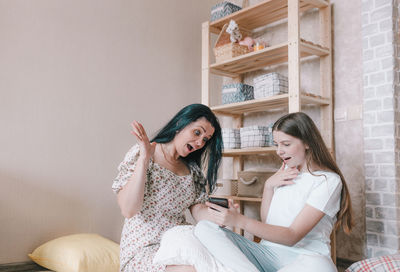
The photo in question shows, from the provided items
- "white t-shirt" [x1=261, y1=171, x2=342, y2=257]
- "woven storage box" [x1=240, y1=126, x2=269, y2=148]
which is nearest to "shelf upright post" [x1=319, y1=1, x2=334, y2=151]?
"woven storage box" [x1=240, y1=126, x2=269, y2=148]

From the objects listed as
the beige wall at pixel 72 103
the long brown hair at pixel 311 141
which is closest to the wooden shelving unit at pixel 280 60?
the beige wall at pixel 72 103

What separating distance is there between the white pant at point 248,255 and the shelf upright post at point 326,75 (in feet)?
4.17

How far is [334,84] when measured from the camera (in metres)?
2.70

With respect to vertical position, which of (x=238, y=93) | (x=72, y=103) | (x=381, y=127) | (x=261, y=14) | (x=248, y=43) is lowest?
(x=381, y=127)

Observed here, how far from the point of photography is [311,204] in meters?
1.55

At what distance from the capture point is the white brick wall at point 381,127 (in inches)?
89.4

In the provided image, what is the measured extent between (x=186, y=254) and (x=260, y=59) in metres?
1.98

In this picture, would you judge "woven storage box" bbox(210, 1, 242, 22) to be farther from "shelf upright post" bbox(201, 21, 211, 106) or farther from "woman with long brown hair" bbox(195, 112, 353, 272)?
"woman with long brown hair" bbox(195, 112, 353, 272)

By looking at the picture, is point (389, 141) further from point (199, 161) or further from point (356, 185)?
point (199, 161)

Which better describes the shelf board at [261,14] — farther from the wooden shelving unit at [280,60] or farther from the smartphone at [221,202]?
the smartphone at [221,202]

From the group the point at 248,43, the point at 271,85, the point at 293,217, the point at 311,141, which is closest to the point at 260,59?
the point at 248,43

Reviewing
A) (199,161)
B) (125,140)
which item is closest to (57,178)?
(125,140)

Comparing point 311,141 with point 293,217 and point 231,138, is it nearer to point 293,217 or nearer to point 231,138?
point 293,217

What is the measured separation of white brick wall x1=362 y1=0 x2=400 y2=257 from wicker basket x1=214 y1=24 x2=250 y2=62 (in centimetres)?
92
